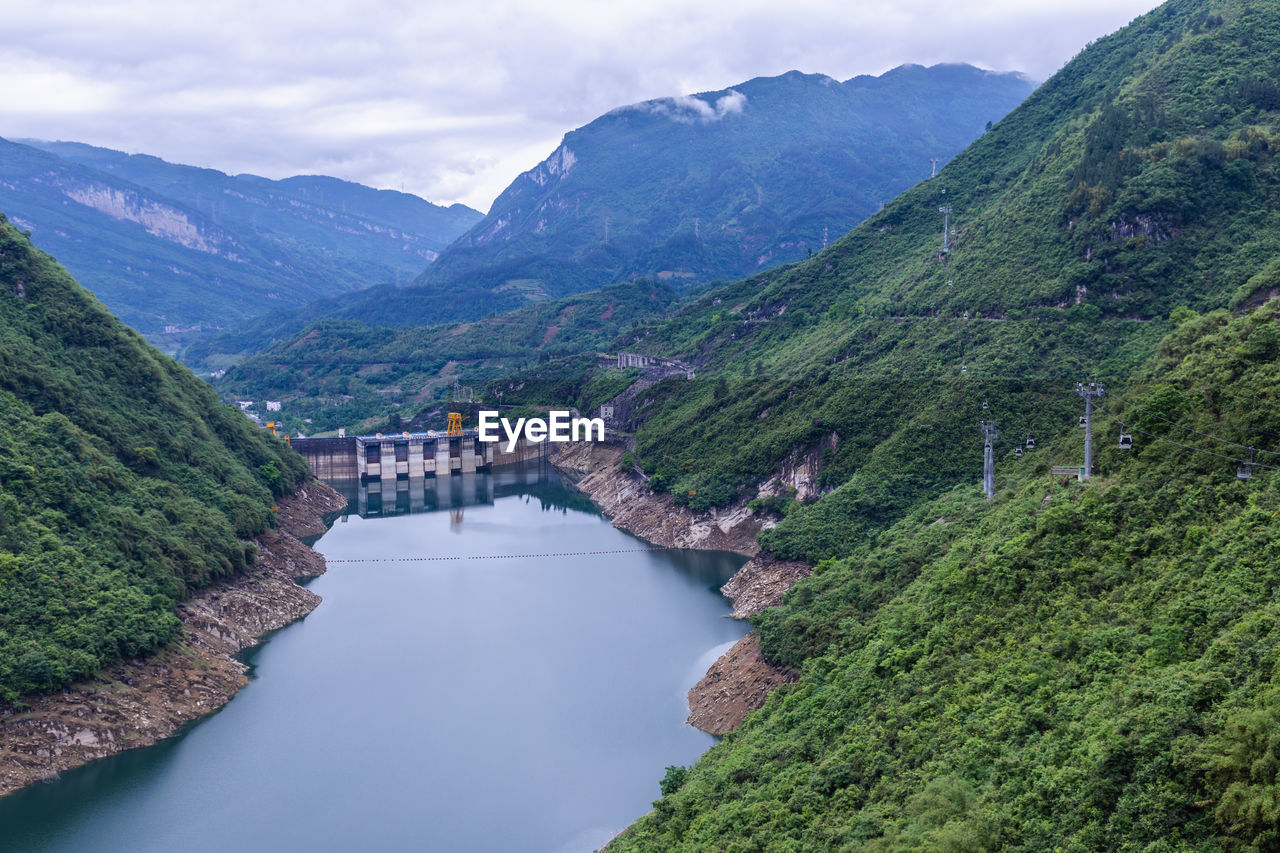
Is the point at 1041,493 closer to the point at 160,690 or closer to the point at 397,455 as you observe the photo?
the point at 160,690

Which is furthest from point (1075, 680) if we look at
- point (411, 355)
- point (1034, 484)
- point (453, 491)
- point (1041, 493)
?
point (411, 355)

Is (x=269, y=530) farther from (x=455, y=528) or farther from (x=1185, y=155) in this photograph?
(x=1185, y=155)

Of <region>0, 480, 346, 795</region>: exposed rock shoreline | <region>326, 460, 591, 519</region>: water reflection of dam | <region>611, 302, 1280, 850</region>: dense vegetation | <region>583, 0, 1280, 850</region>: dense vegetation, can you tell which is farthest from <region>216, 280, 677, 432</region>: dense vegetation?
<region>611, 302, 1280, 850</region>: dense vegetation

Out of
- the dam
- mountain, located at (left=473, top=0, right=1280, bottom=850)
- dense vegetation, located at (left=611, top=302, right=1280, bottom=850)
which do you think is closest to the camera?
dense vegetation, located at (left=611, top=302, right=1280, bottom=850)

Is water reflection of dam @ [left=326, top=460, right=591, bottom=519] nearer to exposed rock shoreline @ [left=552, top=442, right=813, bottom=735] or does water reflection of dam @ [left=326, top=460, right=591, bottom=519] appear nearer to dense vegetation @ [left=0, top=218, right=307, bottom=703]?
exposed rock shoreline @ [left=552, top=442, right=813, bottom=735]

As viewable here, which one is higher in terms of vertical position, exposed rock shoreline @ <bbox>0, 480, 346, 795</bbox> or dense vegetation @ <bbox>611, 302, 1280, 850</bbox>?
dense vegetation @ <bbox>611, 302, 1280, 850</bbox>

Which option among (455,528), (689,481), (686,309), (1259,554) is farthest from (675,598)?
(686,309)
